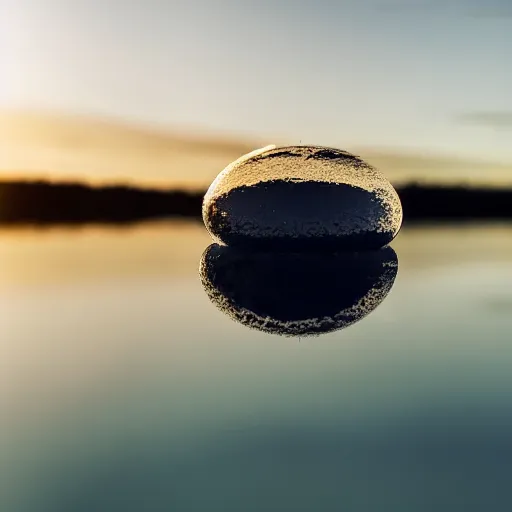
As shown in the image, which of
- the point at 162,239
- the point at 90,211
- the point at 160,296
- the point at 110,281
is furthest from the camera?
the point at 90,211

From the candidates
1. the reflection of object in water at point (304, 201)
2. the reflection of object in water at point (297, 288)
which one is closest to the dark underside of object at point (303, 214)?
the reflection of object in water at point (304, 201)

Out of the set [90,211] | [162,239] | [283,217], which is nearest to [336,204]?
[283,217]

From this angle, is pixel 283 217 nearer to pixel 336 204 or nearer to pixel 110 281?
pixel 336 204

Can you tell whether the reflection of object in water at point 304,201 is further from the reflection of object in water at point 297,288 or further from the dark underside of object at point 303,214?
the reflection of object in water at point 297,288

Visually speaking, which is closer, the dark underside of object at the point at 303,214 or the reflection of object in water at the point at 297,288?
the reflection of object in water at the point at 297,288

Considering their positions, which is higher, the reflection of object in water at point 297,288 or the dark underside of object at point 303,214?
the dark underside of object at point 303,214

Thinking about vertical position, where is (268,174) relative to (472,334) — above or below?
above

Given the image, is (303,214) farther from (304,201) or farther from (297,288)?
(297,288)
